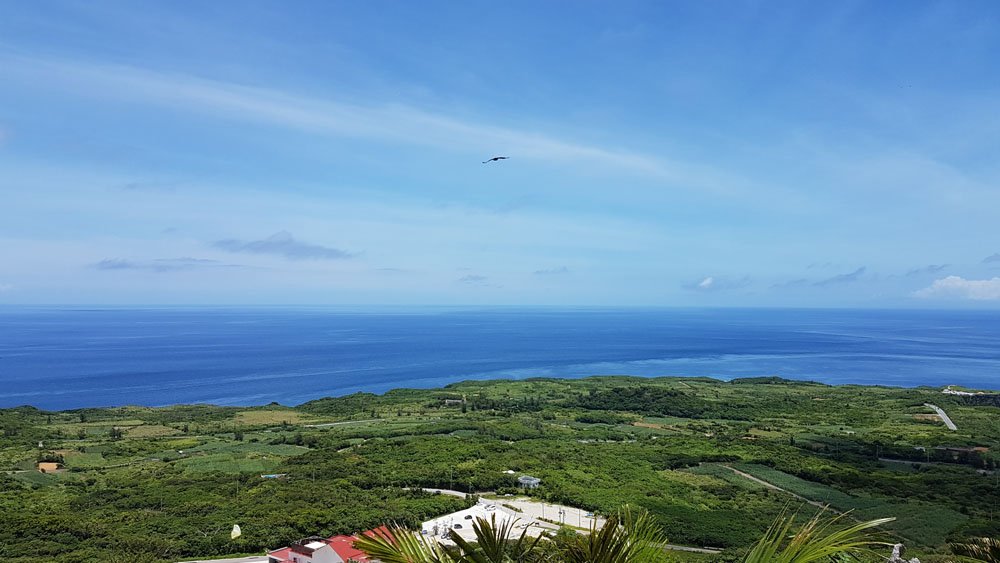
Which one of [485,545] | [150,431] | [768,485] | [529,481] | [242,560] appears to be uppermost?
[485,545]

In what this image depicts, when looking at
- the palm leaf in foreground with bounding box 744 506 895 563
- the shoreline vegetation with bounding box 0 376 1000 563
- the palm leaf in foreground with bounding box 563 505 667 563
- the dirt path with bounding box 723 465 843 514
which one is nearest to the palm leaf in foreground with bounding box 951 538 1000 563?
the palm leaf in foreground with bounding box 744 506 895 563

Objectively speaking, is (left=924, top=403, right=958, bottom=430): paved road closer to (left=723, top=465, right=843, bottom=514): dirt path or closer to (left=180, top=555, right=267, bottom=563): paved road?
(left=723, top=465, right=843, bottom=514): dirt path

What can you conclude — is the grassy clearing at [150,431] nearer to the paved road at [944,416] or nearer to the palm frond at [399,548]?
the palm frond at [399,548]

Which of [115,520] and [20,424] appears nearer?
[115,520]

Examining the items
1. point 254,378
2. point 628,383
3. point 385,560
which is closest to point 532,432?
point 628,383

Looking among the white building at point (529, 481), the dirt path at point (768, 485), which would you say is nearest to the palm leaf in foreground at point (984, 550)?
the dirt path at point (768, 485)

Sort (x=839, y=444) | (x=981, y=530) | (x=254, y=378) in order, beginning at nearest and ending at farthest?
(x=981, y=530) < (x=839, y=444) < (x=254, y=378)

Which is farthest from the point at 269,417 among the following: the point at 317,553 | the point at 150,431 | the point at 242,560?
the point at 317,553

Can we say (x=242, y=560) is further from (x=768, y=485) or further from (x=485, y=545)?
(x=768, y=485)

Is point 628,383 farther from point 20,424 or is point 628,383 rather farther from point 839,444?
point 20,424
